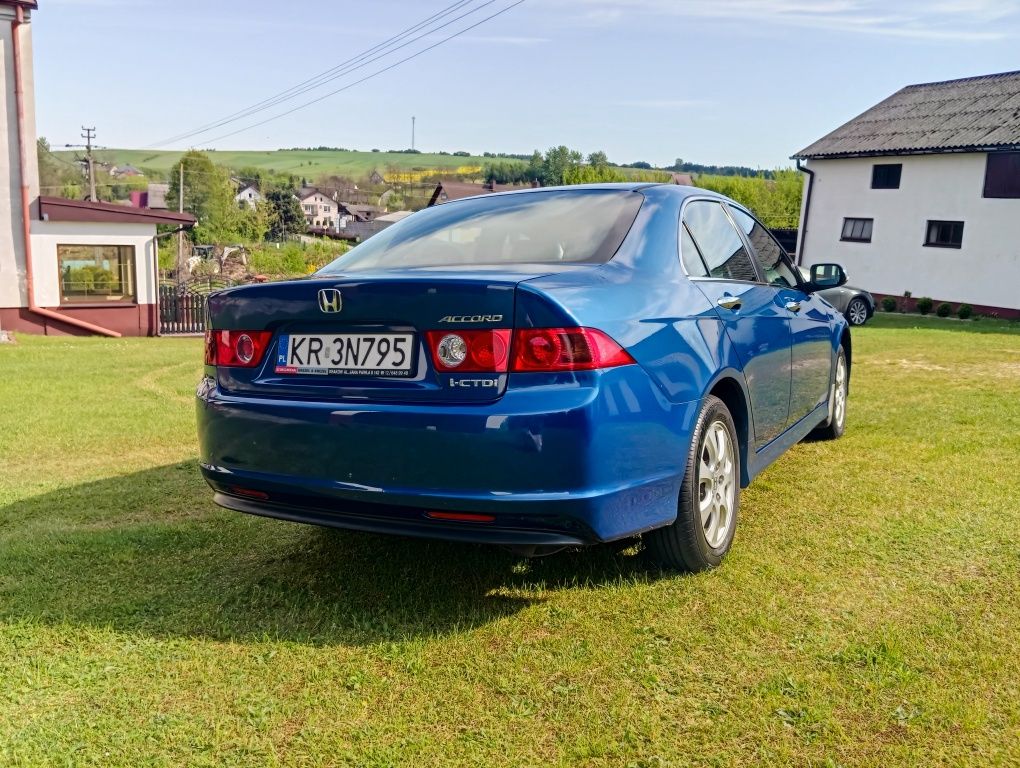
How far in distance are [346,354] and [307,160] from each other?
179 metres

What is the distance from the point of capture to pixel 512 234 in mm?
3691

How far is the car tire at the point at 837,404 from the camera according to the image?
591cm

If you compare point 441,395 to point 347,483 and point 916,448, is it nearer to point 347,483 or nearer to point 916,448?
point 347,483

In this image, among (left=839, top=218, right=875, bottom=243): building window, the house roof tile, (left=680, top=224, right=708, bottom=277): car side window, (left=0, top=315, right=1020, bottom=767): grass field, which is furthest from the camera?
(left=839, top=218, right=875, bottom=243): building window

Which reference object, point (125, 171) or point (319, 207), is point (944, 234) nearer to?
point (319, 207)

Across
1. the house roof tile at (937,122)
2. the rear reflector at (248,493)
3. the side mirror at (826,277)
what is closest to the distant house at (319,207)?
the house roof tile at (937,122)

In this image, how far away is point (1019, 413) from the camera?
6.95 metres

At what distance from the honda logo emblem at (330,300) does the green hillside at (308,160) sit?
139 metres

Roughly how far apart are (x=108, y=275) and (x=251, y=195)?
109 m

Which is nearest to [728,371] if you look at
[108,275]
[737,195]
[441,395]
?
[441,395]

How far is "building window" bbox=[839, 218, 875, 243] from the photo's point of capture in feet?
95.7

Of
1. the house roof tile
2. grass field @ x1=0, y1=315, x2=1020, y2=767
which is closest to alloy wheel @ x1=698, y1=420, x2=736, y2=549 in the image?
grass field @ x1=0, y1=315, x2=1020, y2=767

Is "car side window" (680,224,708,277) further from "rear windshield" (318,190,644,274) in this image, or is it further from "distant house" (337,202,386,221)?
"distant house" (337,202,386,221)

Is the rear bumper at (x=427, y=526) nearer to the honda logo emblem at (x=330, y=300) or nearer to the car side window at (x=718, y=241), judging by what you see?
the honda logo emblem at (x=330, y=300)
